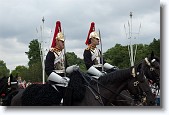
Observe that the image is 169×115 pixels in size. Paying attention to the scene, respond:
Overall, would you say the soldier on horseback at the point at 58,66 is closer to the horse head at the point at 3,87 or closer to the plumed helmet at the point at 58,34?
the plumed helmet at the point at 58,34

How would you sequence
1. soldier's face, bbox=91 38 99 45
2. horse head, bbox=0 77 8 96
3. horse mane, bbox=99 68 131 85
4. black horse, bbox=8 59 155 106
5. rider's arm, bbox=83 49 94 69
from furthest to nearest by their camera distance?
horse head, bbox=0 77 8 96
soldier's face, bbox=91 38 99 45
rider's arm, bbox=83 49 94 69
horse mane, bbox=99 68 131 85
black horse, bbox=8 59 155 106

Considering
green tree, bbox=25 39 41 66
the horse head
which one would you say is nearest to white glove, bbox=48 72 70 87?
the horse head

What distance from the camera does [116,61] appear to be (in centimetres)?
6819

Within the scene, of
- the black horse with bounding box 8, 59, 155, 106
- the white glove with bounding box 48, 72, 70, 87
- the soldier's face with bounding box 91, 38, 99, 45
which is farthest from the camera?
the soldier's face with bounding box 91, 38, 99, 45

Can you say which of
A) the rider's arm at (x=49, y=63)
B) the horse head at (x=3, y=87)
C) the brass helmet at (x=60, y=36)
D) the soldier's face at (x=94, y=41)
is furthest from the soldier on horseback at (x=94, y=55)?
the horse head at (x=3, y=87)

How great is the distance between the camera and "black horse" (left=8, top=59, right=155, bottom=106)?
888 centimetres

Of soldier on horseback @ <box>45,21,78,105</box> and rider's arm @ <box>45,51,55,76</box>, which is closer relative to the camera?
soldier on horseback @ <box>45,21,78,105</box>

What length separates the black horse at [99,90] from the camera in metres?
8.88

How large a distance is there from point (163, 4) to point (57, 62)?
391cm

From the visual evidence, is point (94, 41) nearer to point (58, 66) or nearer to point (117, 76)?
point (58, 66)

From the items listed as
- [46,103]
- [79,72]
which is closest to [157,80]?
[79,72]

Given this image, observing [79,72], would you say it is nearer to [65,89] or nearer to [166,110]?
[65,89]

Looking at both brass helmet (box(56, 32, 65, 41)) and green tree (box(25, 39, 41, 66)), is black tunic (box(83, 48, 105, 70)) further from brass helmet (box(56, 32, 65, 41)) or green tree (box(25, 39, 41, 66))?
green tree (box(25, 39, 41, 66))

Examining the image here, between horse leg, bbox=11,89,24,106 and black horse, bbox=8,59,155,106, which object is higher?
black horse, bbox=8,59,155,106
